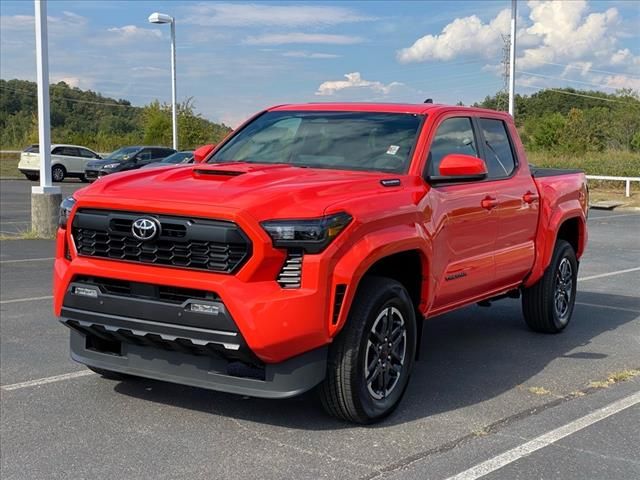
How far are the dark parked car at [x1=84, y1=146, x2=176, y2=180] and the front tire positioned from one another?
2704 centimetres

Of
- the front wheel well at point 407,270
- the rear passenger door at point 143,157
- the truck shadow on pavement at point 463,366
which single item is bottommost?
the truck shadow on pavement at point 463,366

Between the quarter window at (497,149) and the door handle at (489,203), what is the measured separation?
0.30 m

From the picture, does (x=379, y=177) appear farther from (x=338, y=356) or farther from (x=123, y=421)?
(x=123, y=421)

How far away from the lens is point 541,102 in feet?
274

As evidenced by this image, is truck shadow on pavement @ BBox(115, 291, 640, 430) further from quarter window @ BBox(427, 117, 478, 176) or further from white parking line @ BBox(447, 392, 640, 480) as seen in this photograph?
quarter window @ BBox(427, 117, 478, 176)

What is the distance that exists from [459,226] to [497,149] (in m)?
1.36

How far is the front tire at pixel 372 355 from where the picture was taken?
4.33 m

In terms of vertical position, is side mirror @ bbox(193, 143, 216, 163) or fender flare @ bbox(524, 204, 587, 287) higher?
side mirror @ bbox(193, 143, 216, 163)

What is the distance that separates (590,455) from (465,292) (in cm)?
168

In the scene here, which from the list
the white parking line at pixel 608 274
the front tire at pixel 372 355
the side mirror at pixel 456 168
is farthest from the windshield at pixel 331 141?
the white parking line at pixel 608 274

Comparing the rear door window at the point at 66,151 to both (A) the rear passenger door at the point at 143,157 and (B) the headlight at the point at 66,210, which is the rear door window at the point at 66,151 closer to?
(A) the rear passenger door at the point at 143,157

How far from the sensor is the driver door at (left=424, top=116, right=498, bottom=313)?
513cm

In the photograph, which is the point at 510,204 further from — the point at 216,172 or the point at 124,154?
the point at 124,154

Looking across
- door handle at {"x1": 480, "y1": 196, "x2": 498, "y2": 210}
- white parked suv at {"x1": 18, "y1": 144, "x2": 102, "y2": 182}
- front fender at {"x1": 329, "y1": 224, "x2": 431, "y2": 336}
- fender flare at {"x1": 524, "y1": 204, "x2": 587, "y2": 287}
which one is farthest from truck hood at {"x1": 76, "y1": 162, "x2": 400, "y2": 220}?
white parked suv at {"x1": 18, "y1": 144, "x2": 102, "y2": 182}
